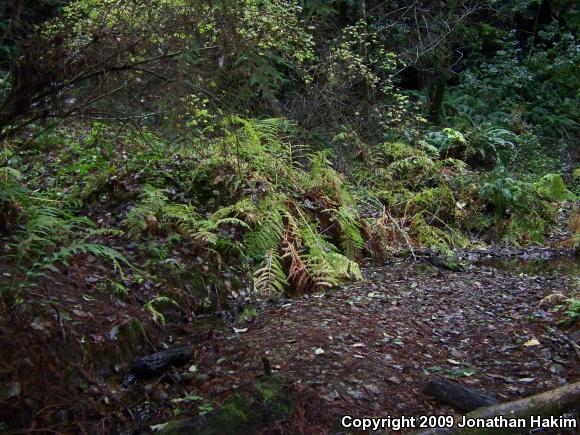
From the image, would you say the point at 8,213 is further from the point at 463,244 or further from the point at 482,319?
the point at 463,244

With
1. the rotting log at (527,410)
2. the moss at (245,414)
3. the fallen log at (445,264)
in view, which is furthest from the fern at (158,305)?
the fallen log at (445,264)

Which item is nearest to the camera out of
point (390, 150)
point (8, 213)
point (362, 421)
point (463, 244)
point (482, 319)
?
point (362, 421)

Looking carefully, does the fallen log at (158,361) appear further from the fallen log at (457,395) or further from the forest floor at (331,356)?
the fallen log at (457,395)

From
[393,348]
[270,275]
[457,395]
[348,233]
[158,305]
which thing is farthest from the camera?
[348,233]

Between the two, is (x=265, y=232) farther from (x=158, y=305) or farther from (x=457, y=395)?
(x=457, y=395)

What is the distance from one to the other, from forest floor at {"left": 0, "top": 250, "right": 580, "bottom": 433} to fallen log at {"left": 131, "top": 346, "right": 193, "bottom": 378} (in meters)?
0.06

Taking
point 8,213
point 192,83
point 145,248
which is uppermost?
point 192,83

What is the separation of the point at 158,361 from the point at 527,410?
249 cm

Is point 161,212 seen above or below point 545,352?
above

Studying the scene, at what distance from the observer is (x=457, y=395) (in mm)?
3611

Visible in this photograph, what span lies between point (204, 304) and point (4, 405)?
240 centimetres

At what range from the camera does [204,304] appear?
17.6 ft

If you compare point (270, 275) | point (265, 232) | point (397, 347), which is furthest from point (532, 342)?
point (265, 232)

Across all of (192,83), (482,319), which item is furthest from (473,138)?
(192,83)
